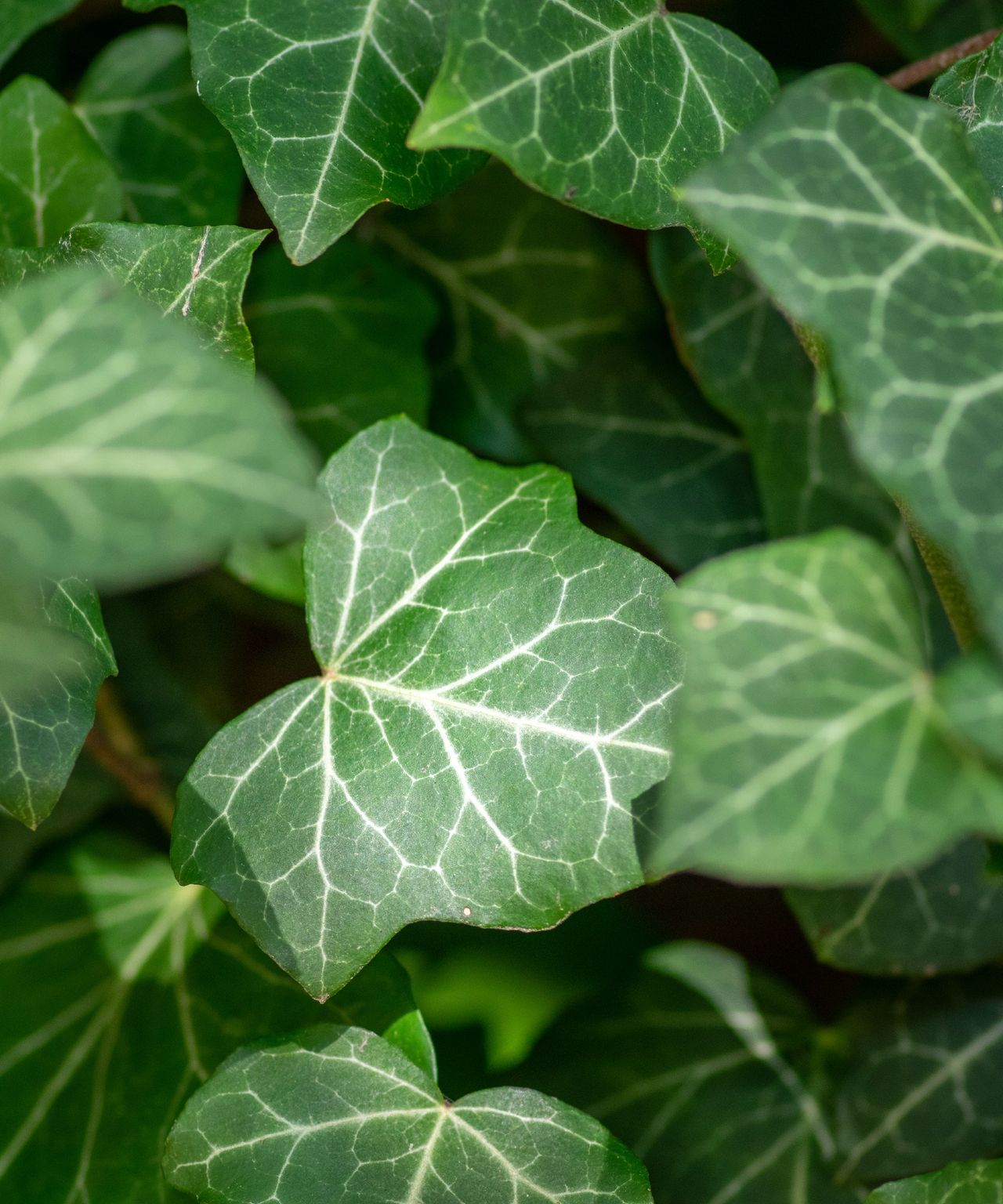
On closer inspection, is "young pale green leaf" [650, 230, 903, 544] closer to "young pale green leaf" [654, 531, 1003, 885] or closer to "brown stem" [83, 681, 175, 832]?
"young pale green leaf" [654, 531, 1003, 885]

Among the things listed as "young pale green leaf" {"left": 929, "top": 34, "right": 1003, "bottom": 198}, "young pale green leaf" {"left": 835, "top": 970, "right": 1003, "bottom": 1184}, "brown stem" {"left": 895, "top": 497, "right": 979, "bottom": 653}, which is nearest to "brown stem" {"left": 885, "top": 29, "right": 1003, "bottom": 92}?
"young pale green leaf" {"left": 929, "top": 34, "right": 1003, "bottom": 198}

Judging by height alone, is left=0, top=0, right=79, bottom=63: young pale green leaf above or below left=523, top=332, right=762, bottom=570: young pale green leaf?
above

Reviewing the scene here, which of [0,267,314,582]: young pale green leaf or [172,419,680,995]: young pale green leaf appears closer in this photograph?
[0,267,314,582]: young pale green leaf

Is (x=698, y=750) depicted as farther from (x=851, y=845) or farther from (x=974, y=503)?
(x=974, y=503)

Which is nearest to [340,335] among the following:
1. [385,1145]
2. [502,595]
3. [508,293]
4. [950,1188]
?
[508,293]

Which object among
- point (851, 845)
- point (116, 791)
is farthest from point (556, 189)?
point (116, 791)

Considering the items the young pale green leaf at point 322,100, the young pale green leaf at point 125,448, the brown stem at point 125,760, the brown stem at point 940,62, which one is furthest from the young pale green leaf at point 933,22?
the brown stem at point 125,760
